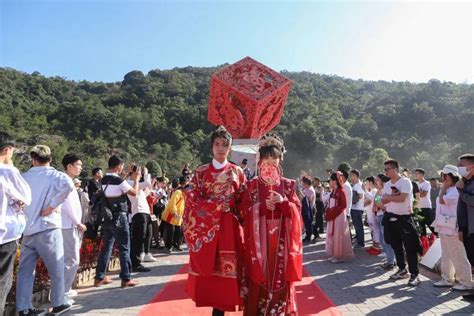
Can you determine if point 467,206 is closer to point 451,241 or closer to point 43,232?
point 451,241

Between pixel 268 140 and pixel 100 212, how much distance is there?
8.98 feet

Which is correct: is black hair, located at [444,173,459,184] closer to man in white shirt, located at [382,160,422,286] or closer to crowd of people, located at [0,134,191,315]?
man in white shirt, located at [382,160,422,286]

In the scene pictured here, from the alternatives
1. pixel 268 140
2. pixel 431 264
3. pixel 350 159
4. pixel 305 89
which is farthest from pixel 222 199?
pixel 305 89

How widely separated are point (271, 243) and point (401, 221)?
9.93 feet

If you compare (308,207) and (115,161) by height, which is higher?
(115,161)

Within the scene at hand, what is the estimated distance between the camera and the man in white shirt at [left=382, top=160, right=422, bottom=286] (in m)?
5.23

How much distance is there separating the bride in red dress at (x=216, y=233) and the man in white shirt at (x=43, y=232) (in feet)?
5.08

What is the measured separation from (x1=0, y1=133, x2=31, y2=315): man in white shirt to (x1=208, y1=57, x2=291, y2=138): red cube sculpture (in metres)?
8.49

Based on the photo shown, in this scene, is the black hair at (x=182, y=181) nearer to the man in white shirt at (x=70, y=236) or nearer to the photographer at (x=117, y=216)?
the photographer at (x=117, y=216)

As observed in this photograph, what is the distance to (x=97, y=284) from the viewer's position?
5.24 m

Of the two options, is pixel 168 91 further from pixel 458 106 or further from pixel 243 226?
pixel 243 226

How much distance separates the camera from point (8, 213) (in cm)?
328

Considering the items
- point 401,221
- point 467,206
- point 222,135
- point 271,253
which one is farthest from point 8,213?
point 467,206

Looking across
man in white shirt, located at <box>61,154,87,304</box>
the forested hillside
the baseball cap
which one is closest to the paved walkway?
man in white shirt, located at <box>61,154,87,304</box>
